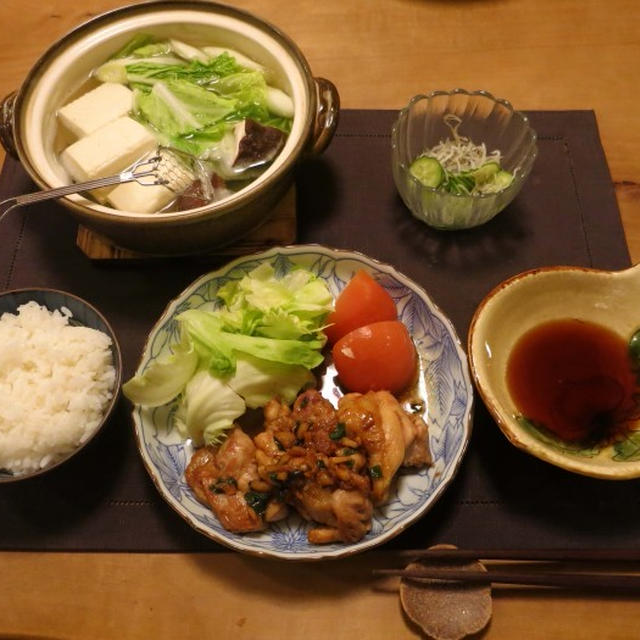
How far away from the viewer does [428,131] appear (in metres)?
2.34

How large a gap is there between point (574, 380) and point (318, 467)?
90cm

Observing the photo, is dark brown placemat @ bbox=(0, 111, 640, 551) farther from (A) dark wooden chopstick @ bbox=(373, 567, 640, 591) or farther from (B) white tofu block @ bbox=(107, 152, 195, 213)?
(B) white tofu block @ bbox=(107, 152, 195, 213)

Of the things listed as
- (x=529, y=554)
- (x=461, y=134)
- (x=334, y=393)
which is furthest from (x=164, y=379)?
(x=461, y=134)

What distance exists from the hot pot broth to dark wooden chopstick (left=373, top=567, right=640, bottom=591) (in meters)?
1.31

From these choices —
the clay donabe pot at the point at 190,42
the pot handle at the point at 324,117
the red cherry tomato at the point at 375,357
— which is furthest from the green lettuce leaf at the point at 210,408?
the pot handle at the point at 324,117

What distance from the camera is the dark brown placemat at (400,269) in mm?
1692

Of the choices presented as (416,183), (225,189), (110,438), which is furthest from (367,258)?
(110,438)

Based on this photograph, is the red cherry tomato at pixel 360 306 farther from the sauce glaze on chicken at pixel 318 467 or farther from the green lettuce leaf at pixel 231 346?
the sauce glaze on chicken at pixel 318 467

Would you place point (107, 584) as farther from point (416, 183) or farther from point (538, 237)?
point (538, 237)

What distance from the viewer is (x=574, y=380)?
187 cm

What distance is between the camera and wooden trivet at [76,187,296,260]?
2082mm

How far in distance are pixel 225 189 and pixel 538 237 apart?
1177 mm

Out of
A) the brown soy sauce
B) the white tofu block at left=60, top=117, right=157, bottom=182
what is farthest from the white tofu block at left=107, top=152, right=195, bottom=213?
the brown soy sauce

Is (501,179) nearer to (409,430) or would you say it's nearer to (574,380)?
(574,380)
